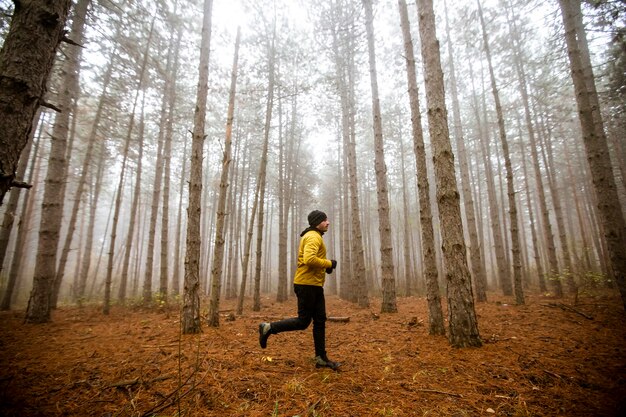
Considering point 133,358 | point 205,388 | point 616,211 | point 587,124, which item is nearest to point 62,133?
point 133,358

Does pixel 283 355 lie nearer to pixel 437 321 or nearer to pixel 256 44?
pixel 437 321

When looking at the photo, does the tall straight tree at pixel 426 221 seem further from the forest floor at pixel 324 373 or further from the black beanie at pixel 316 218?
the black beanie at pixel 316 218

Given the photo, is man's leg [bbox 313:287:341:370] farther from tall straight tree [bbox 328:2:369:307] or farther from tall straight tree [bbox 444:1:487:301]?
tall straight tree [bbox 444:1:487:301]

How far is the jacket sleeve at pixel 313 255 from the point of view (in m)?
3.75

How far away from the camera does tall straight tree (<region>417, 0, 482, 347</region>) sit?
14.0ft

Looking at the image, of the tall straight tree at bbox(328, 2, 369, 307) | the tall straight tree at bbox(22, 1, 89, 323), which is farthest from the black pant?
the tall straight tree at bbox(22, 1, 89, 323)

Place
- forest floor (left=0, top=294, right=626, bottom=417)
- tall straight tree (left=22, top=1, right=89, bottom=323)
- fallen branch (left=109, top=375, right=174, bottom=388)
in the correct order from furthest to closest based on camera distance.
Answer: tall straight tree (left=22, top=1, right=89, bottom=323) → fallen branch (left=109, top=375, right=174, bottom=388) → forest floor (left=0, top=294, right=626, bottom=417)

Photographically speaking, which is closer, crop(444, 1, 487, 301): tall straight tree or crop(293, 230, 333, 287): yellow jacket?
crop(293, 230, 333, 287): yellow jacket

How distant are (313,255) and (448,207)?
262cm

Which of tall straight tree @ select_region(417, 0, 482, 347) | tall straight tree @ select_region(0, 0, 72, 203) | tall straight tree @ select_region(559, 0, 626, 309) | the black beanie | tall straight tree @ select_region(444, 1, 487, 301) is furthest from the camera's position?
tall straight tree @ select_region(444, 1, 487, 301)

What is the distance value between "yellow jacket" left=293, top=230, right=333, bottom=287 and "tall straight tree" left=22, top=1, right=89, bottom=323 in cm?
724

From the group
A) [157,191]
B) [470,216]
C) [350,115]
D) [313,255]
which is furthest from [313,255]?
[470,216]

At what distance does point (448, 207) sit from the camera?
4.57 metres

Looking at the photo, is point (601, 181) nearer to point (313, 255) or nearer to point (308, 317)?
point (313, 255)
